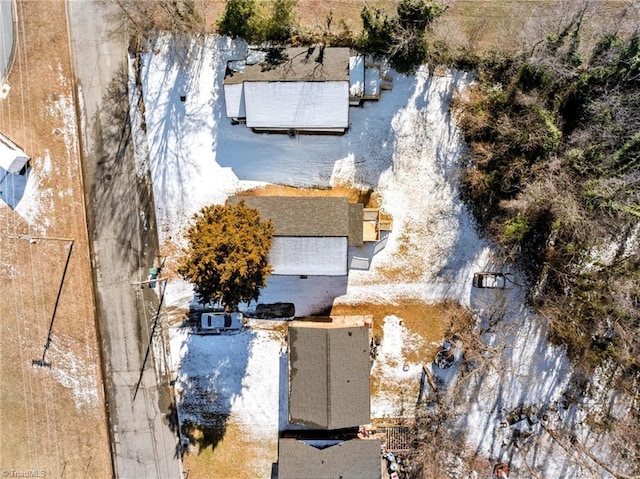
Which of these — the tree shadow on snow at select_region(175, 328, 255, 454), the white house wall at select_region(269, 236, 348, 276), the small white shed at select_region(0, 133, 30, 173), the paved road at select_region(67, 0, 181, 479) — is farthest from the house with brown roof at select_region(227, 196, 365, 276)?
the small white shed at select_region(0, 133, 30, 173)

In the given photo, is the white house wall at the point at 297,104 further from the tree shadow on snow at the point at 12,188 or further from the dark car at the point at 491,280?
the tree shadow on snow at the point at 12,188

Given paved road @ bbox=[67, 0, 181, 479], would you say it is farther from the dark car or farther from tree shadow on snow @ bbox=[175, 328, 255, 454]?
the dark car

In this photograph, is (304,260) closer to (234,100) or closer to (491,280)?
(234,100)

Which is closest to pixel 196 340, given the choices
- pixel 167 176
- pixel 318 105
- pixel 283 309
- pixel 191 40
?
pixel 283 309

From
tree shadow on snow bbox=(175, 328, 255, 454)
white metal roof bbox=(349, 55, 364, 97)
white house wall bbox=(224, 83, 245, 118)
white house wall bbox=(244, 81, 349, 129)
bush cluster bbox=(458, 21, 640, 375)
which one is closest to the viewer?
bush cluster bbox=(458, 21, 640, 375)

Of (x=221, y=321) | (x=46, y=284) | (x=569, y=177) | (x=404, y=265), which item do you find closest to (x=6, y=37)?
(x=46, y=284)

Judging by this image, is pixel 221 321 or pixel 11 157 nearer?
pixel 11 157

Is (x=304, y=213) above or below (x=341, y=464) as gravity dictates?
above
